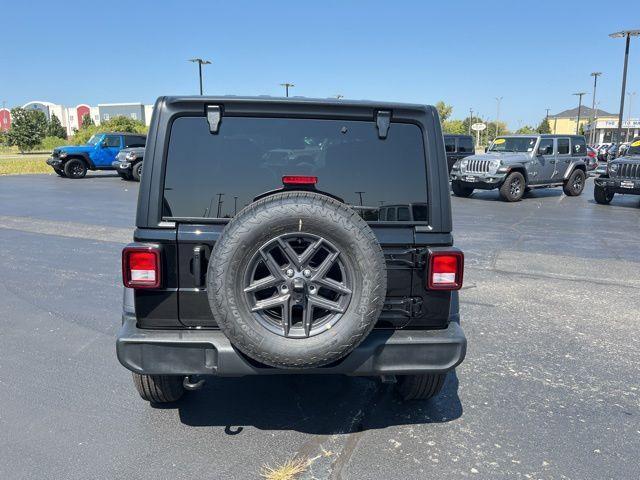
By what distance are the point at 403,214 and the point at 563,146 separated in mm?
16227

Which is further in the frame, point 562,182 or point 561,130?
point 561,130

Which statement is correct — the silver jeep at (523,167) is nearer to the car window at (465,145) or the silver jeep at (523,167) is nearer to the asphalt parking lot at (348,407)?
the car window at (465,145)

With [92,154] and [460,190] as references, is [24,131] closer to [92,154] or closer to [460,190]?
[92,154]

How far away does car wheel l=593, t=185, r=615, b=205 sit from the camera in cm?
1493

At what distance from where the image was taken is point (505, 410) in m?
3.39

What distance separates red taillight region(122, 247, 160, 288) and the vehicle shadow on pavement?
3.36ft

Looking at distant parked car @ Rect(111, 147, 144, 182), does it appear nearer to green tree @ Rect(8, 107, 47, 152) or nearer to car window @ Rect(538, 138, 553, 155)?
car window @ Rect(538, 138, 553, 155)

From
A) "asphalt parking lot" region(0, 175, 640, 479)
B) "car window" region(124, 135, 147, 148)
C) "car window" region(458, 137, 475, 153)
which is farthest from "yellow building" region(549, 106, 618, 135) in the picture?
"asphalt parking lot" region(0, 175, 640, 479)

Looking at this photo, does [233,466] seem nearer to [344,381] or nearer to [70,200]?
[344,381]

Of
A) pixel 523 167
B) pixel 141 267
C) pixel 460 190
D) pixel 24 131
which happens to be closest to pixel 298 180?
pixel 141 267

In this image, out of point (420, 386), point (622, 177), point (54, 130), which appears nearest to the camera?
point (420, 386)

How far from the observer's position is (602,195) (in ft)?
49.6

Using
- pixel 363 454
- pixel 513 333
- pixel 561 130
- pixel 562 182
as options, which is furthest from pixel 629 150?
pixel 561 130

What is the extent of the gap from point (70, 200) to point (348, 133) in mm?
13924
